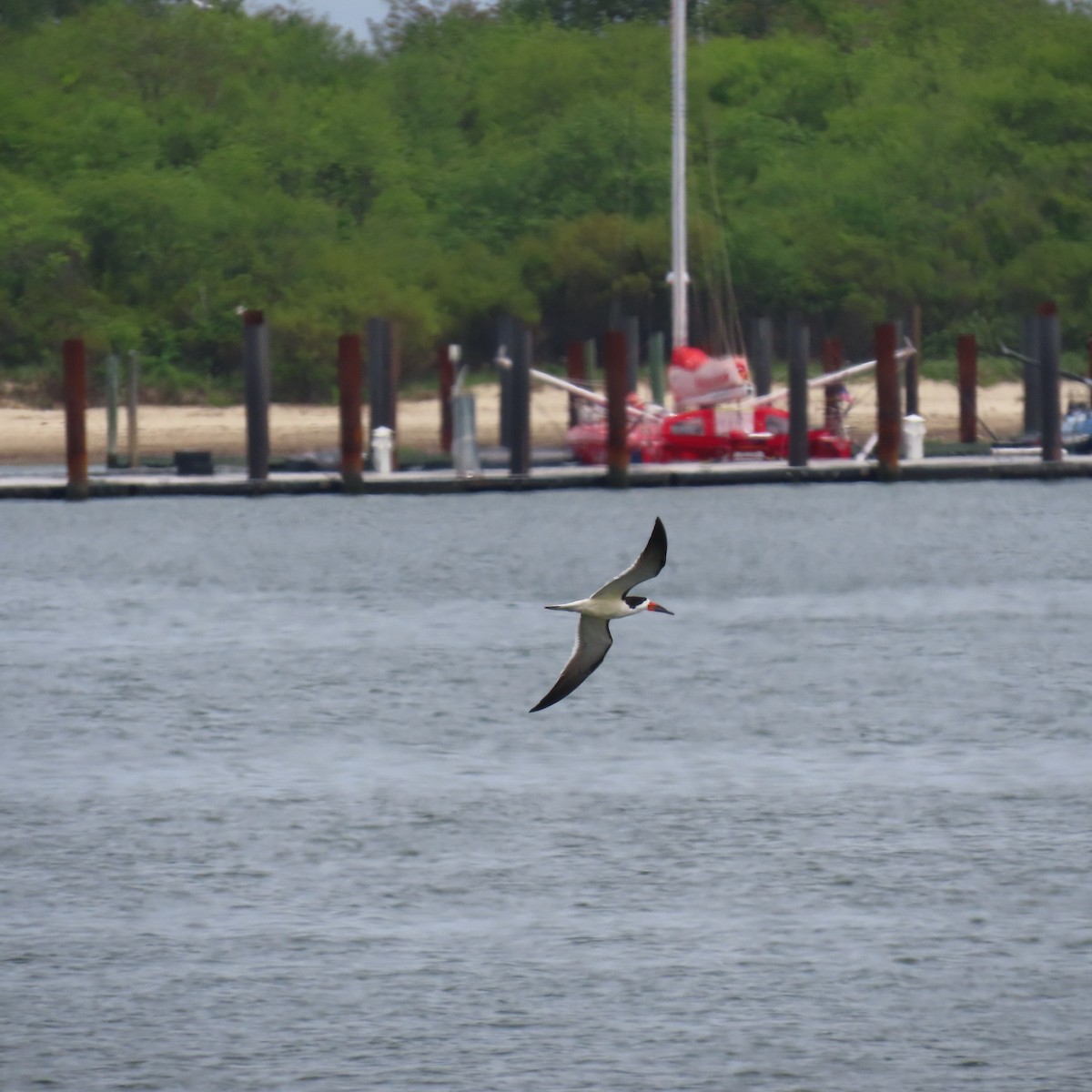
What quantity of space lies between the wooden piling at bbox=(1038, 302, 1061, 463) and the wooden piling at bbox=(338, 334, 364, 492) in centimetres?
1099

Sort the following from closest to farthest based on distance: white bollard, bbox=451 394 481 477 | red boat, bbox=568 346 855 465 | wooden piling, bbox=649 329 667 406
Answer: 1. white bollard, bbox=451 394 481 477
2. red boat, bbox=568 346 855 465
3. wooden piling, bbox=649 329 667 406

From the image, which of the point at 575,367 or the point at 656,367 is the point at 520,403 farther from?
the point at 575,367

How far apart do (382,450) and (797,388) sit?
7.15m

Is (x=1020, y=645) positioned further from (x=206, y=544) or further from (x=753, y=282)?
(x=753, y=282)

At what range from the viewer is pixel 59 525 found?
50.5 meters

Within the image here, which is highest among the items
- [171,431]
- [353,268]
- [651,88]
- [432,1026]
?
[651,88]

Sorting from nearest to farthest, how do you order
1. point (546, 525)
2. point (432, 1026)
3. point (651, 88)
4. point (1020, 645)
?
1. point (432, 1026)
2. point (1020, 645)
3. point (546, 525)
4. point (651, 88)

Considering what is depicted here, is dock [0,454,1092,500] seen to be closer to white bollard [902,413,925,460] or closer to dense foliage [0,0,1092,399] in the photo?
white bollard [902,413,925,460]

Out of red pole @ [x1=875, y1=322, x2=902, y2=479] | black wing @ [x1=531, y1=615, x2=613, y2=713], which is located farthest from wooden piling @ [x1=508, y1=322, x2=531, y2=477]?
black wing @ [x1=531, y1=615, x2=613, y2=713]

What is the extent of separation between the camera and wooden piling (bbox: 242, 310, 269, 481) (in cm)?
3906

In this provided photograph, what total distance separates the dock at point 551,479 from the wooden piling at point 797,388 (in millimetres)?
441

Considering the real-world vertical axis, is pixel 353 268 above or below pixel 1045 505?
above

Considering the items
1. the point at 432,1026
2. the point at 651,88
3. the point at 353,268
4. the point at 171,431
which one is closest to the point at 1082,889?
the point at 432,1026

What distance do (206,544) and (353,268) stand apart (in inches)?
661
